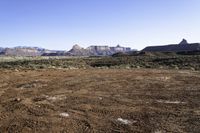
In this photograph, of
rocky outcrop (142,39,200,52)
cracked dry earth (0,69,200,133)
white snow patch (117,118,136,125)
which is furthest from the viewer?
rocky outcrop (142,39,200,52)

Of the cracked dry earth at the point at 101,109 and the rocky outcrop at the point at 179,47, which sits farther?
the rocky outcrop at the point at 179,47

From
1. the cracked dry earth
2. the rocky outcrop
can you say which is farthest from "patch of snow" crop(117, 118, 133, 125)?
the rocky outcrop

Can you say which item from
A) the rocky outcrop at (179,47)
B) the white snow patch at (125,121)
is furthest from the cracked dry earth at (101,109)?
the rocky outcrop at (179,47)

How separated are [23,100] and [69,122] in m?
4.98

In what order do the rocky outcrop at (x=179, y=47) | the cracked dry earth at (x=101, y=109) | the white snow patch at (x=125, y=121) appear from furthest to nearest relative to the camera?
the rocky outcrop at (x=179, y=47), the white snow patch at (x=125, y=121), the cracked dry earth at (x=101, y=109)

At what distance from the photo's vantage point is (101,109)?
1266 cm

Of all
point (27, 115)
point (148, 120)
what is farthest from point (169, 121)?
point (27, 115)

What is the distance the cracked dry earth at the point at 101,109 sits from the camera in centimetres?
1010

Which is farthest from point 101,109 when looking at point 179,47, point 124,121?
point 179,47

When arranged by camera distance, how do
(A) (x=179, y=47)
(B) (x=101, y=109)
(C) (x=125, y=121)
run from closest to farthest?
(C) (x=125, y=121) → (B) (x=101, y=109) → (A) (x=179, y=47)

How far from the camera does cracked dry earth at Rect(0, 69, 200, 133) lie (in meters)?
10.1

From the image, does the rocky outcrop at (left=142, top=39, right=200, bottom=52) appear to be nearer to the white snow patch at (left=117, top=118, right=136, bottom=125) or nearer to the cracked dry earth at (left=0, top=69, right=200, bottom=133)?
the cracked dry earth at (left=0, top=69, right=200, bottom=133)

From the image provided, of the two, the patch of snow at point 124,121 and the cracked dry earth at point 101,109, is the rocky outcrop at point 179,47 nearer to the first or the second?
the cracked dry earth at point 101,109

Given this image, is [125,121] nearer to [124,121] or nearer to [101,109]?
[124,121]
